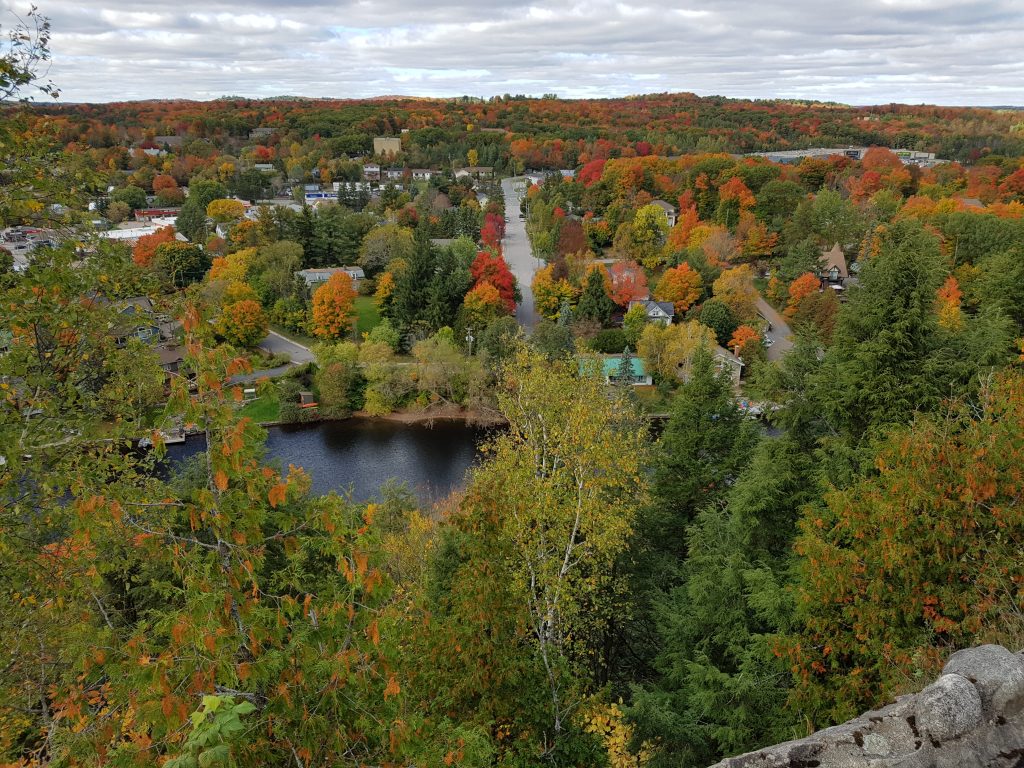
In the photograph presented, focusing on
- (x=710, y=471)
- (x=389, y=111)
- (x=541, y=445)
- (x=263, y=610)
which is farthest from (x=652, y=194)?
(x=389, y=111)

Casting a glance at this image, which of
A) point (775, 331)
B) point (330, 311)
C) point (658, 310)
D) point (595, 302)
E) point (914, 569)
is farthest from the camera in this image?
point (775, 331)

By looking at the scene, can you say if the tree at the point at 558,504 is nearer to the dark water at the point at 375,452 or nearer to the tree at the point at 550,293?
the dark water at the point at 375,452

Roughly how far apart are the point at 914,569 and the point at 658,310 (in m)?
28.5

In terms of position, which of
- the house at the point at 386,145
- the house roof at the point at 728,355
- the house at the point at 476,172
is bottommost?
the house roof at the point at 728,355

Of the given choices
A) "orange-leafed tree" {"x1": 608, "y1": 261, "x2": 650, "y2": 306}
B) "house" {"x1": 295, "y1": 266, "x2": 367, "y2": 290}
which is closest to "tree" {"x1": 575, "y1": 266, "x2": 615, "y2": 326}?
"orange-leafed tree" {"x1": 608, "y1": 261, "x2": 650, "y2": 306}

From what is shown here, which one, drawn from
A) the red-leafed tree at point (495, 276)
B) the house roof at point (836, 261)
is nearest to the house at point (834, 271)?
the house roof at point (836, 261)

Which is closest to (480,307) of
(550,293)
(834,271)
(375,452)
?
(550,293)

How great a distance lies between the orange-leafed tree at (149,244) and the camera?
94.0ft

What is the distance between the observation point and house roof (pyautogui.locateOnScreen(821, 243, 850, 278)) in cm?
3925

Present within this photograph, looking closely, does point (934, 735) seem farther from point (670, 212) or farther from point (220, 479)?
point (670, 212)

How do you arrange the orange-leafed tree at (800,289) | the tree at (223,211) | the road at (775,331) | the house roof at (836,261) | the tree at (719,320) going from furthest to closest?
the tree at (223,211) < the house roof at (836,261) < the orange-leafed tree at (800,289) < the road at (775,331) < the tree at (719,320)

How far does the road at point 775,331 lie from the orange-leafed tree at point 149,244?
95.6 feet

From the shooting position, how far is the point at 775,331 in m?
34.2

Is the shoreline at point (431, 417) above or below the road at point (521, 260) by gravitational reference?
below
